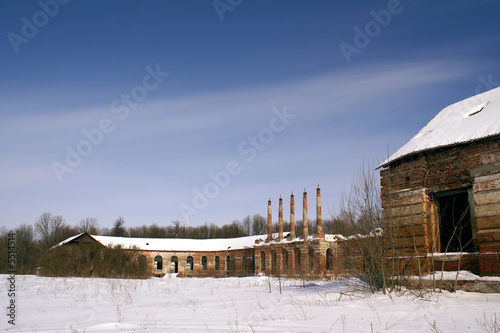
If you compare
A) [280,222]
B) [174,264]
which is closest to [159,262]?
[174,264]

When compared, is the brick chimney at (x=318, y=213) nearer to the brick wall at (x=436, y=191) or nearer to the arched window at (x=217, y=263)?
the arched window at (x=217, y=263)

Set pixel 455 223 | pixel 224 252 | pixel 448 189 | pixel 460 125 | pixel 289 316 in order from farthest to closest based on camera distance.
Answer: pixel 224 252 → pixel 455 223 → pixel 460 125 → pixel 448 189 → pixel 289 316

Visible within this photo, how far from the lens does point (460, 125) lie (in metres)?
11.3

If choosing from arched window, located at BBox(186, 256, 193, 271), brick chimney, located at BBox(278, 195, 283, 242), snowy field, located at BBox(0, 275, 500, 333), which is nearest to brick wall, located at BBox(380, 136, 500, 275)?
snowy field, located at BBox(0, 275, 500, 333)

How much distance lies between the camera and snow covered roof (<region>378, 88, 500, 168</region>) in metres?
10.2

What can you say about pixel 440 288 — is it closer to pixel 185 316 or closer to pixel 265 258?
pixel 185 316

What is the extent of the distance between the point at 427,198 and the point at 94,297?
421 inches

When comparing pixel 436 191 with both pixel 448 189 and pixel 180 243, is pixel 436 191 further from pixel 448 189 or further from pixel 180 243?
pixel 180 243

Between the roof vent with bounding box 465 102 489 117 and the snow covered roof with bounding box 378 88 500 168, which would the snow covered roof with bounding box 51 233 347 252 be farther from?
the roof vent with bounding box 465 102 489 117

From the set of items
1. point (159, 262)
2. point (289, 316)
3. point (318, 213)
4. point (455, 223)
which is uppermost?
point (318, 213)

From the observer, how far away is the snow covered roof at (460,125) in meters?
10.2

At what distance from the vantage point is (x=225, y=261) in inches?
1905

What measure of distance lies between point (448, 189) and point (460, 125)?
6.97 feet

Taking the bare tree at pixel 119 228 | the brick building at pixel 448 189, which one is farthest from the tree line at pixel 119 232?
the brick building at pixel 448 189
